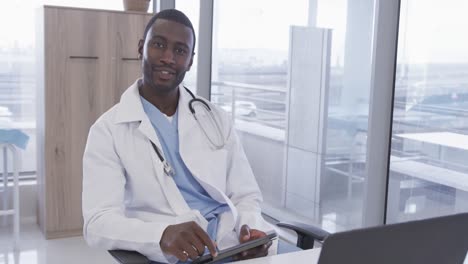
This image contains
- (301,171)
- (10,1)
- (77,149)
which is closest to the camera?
(301,171)

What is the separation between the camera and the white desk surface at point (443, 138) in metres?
2.26

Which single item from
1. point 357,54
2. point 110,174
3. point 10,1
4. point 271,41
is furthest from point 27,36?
point 110,174

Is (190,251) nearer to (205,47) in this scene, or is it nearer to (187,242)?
(187,242)

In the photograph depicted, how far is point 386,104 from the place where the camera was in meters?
2.54

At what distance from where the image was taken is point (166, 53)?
1822 mm

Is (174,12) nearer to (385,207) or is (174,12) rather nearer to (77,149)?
(385,207)

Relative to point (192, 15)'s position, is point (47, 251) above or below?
below

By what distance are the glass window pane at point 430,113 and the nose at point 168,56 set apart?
116 centimetres

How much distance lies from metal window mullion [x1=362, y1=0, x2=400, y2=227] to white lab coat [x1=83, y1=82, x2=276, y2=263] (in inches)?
31.9

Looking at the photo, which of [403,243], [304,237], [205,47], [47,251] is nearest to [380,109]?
[304,237]

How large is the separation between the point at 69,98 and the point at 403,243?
2.99m

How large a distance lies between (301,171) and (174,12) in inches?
65.1

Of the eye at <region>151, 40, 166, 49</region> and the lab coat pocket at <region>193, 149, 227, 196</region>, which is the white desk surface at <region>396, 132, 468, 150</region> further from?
the eye at <region>151, 40, 166, 49</region>

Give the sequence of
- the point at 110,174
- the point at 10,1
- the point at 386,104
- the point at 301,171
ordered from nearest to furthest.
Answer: the point at 110,174, the point at 386,104, the point at 301,171, the point at 10,1
